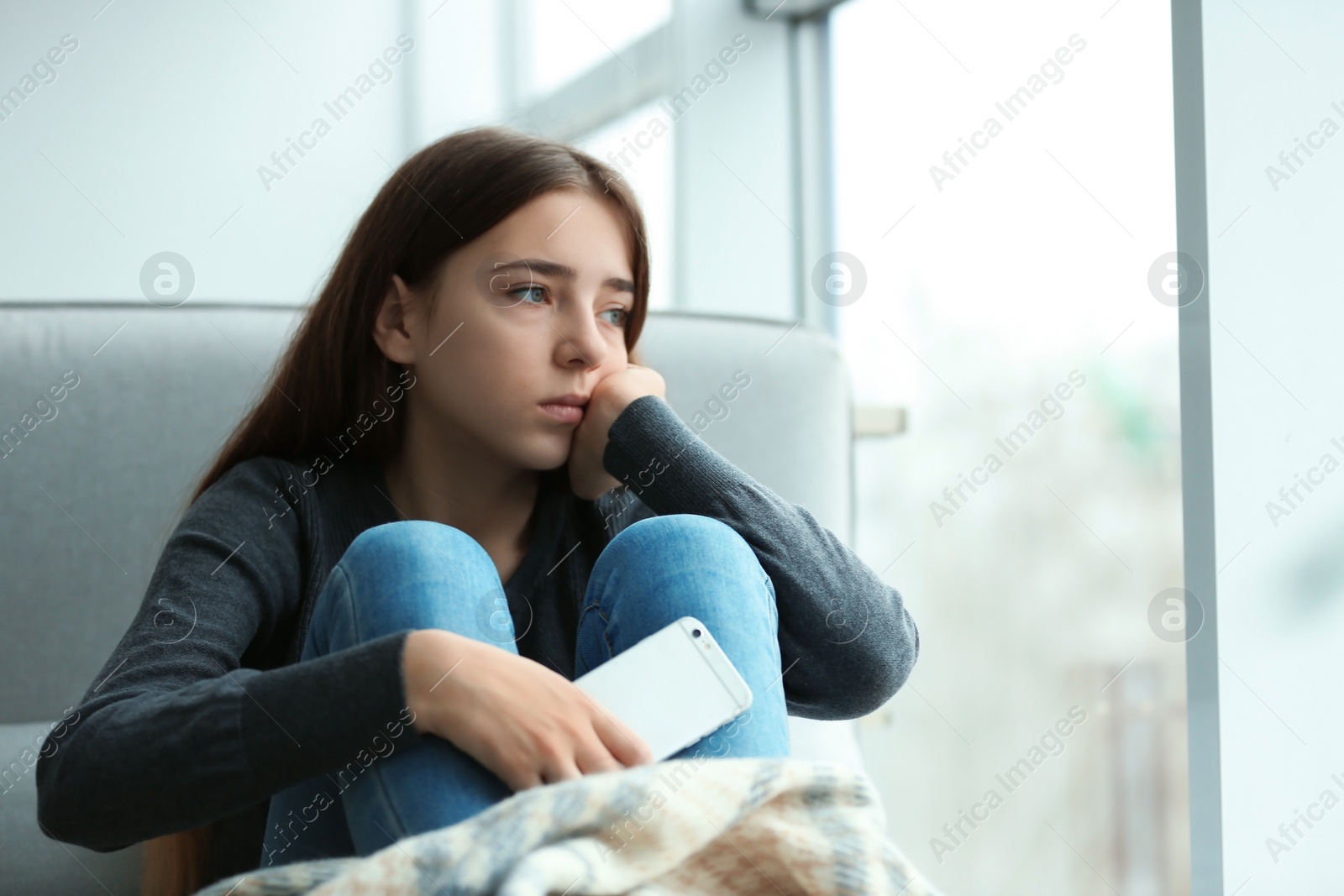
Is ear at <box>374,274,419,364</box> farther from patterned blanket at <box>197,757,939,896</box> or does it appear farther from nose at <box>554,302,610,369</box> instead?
patterned blanket at <box>197,757,939,896</box>

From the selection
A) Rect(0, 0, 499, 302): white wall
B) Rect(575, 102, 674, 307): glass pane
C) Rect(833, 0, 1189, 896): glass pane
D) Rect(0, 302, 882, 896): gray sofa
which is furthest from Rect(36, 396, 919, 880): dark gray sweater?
Rect(575, 102, 674, 307): glass pane

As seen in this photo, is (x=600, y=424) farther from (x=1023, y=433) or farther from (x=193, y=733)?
(x=1023, y=433)

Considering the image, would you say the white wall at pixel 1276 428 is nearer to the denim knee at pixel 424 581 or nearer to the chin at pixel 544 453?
the chin at pixel 544 453

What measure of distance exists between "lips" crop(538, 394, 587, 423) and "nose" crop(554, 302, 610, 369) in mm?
29

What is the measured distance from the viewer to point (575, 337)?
85 centimetres

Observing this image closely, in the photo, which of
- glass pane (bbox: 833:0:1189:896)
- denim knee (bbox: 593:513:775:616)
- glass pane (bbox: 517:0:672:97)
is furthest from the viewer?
glass pane (bbox: 517:0:672:97)

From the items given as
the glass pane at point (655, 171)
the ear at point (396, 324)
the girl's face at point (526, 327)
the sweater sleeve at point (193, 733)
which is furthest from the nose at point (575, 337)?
the glass pane at point (655, 171)

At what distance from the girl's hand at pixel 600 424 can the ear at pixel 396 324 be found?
16cm

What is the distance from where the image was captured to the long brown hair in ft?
2.82

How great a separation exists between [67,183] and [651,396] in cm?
98

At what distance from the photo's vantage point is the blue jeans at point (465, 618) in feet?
1.80

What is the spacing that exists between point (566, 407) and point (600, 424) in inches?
1.3

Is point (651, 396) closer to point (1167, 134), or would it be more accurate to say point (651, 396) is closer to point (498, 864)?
point (498, 864)

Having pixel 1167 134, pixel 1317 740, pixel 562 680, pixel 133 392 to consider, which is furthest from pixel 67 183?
pixel 1317 740
